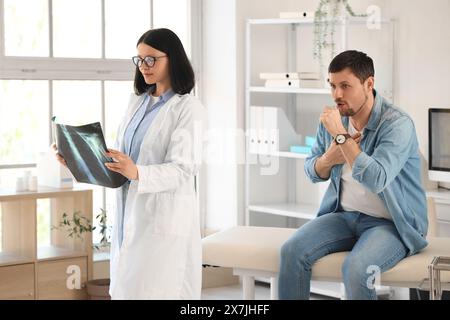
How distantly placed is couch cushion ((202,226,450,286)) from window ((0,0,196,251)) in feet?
5.97

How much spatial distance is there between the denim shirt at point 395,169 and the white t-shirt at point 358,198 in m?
0.02

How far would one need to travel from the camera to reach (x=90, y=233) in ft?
14.6

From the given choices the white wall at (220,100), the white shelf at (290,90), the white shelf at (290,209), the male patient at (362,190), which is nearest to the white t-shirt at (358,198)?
the male patient at (362,190)

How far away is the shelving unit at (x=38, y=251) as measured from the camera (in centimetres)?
421

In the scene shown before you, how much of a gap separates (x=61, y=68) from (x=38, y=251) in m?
0.95

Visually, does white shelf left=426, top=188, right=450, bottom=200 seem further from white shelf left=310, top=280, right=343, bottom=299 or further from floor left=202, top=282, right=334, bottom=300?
floor left=202, top=282, right=334, bottom=300

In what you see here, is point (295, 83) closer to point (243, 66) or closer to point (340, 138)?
point (243, 66)

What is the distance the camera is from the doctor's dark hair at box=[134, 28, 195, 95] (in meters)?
2.71

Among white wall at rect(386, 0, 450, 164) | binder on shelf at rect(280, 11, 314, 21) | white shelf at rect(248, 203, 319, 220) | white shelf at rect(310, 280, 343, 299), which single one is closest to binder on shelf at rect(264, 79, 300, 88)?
binder on shelf at rect(280, 11, 314, 21)

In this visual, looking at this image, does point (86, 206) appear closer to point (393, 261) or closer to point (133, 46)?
point (133, 46)

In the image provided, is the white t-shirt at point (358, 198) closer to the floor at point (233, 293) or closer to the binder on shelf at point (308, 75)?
the binder on shelf at point (308, 75)
